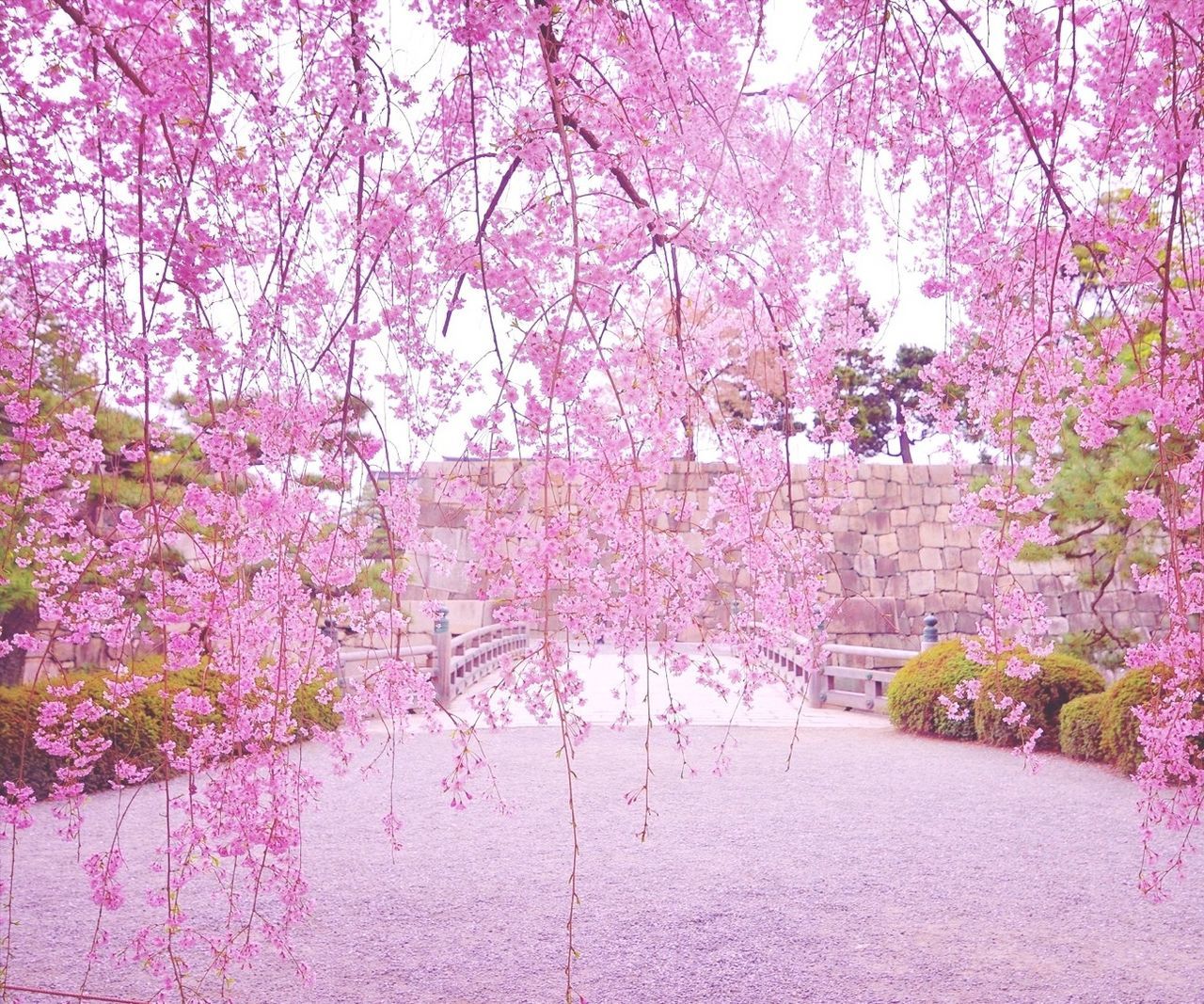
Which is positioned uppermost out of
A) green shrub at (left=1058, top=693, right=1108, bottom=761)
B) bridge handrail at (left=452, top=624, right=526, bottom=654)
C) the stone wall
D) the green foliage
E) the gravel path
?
the green foliage

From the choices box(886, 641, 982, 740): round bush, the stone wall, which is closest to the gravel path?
box(886, 641, 982, 740): round bush

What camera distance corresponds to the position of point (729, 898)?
3.55 meters

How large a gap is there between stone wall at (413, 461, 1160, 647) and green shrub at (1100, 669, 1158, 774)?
6225 mm

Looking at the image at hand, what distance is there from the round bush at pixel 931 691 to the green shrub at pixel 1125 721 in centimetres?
103

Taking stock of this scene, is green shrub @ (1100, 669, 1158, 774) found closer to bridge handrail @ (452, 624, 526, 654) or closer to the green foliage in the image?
bridge handrail @ (452, 624, 526, 654)

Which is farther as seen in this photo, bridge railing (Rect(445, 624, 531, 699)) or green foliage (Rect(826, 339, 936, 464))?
green foliage (Rect(826, 339, 936, 464))

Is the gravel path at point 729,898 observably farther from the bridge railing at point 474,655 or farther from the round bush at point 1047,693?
the bridge railing at point 474,655

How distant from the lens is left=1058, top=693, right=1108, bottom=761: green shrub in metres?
5.89

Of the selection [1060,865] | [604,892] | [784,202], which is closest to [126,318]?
[784,202]

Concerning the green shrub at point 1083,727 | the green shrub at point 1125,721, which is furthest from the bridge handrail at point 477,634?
the green shrub at point 1125,721

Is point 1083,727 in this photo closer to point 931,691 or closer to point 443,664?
point 931,691

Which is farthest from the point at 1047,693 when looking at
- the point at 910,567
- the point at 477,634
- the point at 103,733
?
the point at 910,567

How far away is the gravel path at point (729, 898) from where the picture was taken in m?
2.88

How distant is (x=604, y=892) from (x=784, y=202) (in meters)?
2.34
